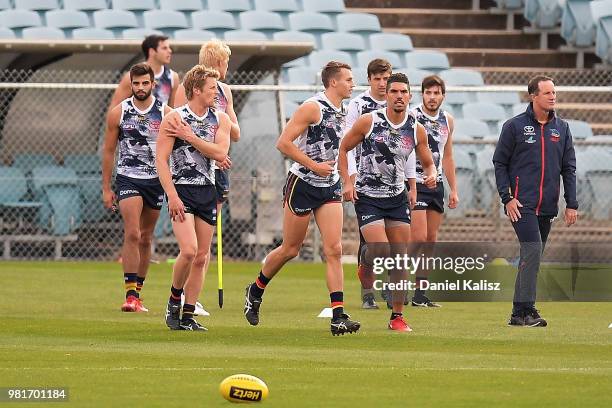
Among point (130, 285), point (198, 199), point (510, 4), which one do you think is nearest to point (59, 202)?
point (130, 285)


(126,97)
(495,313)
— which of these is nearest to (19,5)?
(126,97)

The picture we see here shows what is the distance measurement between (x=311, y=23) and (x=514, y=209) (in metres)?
13.0

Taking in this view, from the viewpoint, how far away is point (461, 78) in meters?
25.3

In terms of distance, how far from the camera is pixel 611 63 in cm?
2572

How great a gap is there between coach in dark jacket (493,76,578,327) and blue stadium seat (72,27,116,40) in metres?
10.7

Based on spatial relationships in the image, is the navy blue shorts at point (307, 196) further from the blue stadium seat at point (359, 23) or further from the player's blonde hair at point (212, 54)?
the blue stadium seat at point (359, 23)

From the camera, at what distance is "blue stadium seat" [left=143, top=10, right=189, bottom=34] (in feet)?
77.1

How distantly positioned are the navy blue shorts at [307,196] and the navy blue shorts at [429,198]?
287cm

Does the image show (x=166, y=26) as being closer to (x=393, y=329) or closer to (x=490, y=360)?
(x=393, y=329)

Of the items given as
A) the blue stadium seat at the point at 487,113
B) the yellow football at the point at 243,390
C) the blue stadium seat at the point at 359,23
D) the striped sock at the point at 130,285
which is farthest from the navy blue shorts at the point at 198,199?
the blue stadium seat at the point at 359,23

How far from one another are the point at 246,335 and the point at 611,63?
1515cm

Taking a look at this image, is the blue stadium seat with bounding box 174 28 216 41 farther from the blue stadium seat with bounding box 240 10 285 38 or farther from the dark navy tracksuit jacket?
the dark navy tracksuit jacket

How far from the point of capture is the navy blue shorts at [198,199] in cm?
1212

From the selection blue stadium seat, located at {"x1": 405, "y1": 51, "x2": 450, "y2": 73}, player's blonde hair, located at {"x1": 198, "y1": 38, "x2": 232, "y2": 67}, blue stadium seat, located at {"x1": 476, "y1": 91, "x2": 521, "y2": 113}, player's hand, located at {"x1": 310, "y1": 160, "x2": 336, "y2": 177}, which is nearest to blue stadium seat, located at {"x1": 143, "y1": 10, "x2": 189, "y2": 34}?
blue stadium seat, located at {"x1": 405, "y1": 51, "x2": 450, "y2": 73}
